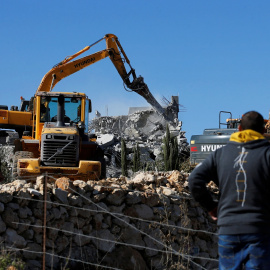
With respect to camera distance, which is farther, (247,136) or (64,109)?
(64,109)

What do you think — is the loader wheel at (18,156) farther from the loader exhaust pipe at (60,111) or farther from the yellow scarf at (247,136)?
the yellow scarf at (247,136)

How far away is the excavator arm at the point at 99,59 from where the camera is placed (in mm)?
20619

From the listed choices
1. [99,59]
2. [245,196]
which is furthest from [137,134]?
[245,196]

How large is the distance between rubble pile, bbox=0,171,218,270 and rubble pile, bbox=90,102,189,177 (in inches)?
614

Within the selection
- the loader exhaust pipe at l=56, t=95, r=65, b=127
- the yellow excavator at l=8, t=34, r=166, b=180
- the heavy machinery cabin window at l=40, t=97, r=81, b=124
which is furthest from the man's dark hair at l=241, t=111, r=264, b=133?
the heavy machinery cabin window at l=40, t=97, r=81, b=124

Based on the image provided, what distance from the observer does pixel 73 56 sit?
22.6 metres

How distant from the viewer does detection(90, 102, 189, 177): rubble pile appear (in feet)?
98.0

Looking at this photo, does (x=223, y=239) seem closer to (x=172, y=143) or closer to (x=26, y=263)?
(x=26, y=263)

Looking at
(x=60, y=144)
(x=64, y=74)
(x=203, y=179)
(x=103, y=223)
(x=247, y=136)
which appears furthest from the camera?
(x=64, y=74)

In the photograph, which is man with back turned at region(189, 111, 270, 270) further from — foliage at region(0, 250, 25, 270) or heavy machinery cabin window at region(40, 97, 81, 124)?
heavy machinery cabin window at region(40, 97, 81, 124)

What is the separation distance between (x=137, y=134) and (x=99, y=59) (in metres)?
13.0

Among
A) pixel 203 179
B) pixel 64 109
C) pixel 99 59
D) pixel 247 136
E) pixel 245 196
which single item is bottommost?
pixel 245 196

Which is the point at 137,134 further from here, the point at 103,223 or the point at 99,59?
the point at 103,223

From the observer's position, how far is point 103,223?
9.96 meters
